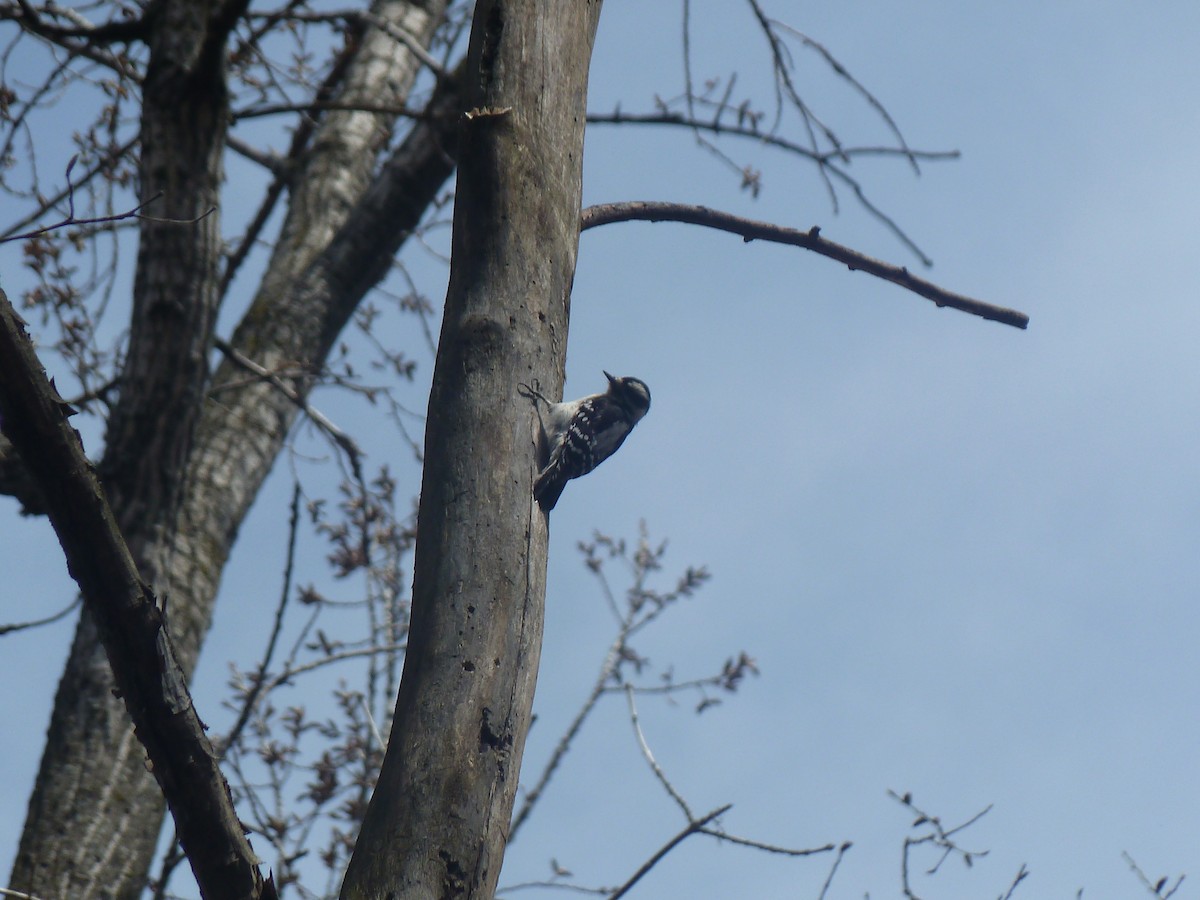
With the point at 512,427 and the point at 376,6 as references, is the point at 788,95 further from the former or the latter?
the point at 376,6

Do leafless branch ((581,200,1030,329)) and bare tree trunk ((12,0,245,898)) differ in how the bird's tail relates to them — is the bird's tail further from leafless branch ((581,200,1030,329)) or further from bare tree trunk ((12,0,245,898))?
bare tree trunk ((12,0,245,898))

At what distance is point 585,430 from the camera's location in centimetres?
497

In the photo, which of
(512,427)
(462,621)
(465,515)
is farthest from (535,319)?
(462,621)

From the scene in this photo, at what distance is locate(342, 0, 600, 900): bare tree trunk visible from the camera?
2.00 metres

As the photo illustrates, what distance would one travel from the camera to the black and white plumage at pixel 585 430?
284 centimetres

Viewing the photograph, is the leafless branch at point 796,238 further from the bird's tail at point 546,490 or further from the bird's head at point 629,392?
the bird's head at point 629,392

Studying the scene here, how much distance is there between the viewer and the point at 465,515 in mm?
2373

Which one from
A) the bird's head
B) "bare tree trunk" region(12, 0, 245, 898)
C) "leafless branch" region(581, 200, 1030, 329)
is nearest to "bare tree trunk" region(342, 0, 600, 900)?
"leafless branch" region(581, 200, 1030, 329)

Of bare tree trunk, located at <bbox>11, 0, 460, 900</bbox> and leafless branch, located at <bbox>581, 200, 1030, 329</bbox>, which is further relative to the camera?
bare tree trunk, located at <bbox>11, 0, 460, 900</bbox>

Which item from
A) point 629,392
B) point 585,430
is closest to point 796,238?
point 585,430

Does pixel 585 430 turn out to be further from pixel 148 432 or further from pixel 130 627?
pixel 130 627

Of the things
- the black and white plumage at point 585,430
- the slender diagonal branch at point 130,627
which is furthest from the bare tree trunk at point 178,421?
the slender diagonal branch at point 130,627

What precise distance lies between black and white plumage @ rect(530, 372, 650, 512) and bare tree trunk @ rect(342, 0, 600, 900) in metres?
0.16

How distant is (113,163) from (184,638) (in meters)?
2.18
